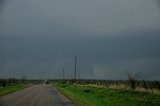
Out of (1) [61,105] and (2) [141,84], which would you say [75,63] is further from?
(1) [61,105]

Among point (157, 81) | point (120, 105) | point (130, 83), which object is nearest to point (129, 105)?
point (120, 105)

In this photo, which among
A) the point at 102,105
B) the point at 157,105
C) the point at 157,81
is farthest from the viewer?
the point at 157,81

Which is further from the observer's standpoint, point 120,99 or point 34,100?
point 34,100

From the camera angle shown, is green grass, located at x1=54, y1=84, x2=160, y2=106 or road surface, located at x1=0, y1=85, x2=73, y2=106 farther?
road surface, located at x1=0, y1=85, x2=73, y2=106

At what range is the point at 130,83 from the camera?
45375 millimetres

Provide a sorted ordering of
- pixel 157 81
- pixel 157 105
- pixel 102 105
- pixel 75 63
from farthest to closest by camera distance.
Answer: pixel 75 63 < pixel 157 81 < pixel 102 105 < pixel 157 105

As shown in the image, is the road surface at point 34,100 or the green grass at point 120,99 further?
the road surface at point 34,100

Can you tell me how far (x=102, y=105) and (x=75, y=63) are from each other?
267 ft

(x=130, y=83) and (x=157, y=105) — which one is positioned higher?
(x=130, y=83)

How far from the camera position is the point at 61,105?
80.6 feet

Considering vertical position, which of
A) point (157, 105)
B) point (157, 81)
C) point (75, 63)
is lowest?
point (157, 105)

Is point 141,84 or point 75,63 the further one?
point 75,63

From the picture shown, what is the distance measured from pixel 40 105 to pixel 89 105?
3.46 metres

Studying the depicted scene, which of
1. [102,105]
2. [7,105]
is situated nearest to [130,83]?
[102,105]
